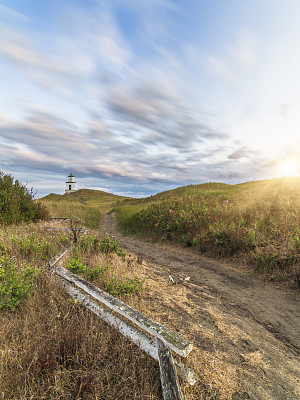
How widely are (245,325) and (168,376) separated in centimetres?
270

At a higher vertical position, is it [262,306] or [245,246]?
[245,246]

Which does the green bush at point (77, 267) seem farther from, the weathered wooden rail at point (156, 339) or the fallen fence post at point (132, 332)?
the weathered wooden rail at point (156, 339)

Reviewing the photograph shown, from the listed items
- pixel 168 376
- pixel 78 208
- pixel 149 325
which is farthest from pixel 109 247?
pixel 78 208

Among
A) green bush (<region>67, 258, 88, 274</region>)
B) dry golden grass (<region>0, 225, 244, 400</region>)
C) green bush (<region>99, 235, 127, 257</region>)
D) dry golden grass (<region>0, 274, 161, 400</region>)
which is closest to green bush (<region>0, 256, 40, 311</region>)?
dry golden grass (<region>0, 225, 244, 400</region>)

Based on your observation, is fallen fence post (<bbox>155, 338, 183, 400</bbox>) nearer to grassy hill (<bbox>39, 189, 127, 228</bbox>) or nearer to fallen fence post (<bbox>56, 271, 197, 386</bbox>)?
fallen fence post (<bbox>56, 271, 197, 386</bbox>)

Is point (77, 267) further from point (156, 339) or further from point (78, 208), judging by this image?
point (78, 208)

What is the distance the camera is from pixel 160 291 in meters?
5.41

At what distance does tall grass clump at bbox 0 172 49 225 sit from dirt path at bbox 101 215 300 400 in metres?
8.79

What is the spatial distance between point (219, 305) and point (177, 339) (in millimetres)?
2888

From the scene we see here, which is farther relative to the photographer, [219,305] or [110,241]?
[110,241]

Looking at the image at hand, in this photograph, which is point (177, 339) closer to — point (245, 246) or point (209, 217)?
point (245, 246)

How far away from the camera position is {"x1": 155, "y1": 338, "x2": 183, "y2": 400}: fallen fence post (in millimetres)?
2086

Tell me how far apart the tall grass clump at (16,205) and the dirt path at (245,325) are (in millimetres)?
8788

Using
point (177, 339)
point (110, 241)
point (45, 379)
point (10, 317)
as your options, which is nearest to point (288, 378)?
point (177, 339)
